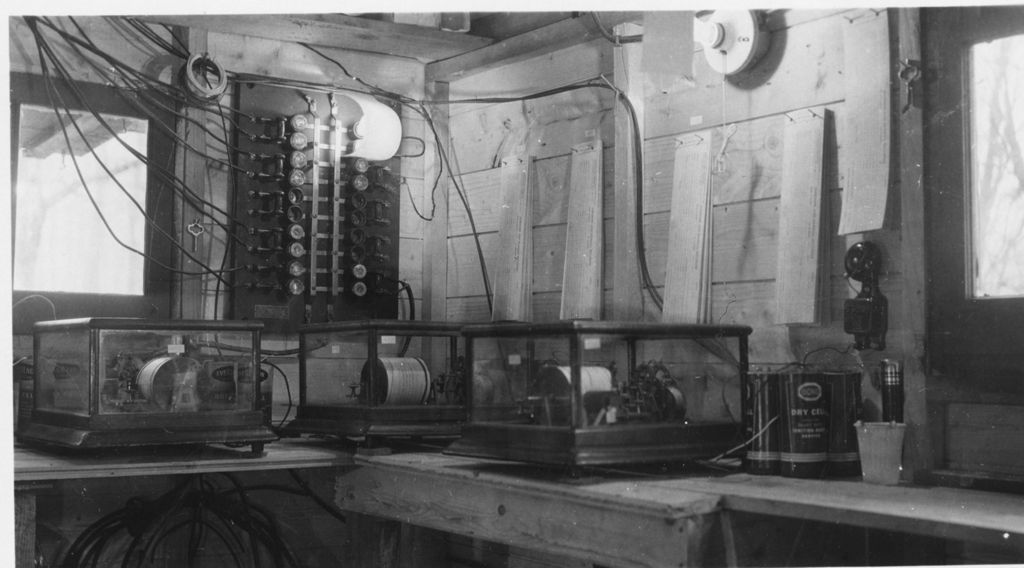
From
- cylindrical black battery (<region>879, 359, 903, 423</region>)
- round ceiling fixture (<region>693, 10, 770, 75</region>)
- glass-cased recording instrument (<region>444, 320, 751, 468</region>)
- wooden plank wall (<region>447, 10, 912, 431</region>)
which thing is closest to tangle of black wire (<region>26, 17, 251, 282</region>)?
wooden plank wall (<region>447, 10, 912, 431</region>)

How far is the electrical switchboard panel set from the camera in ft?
14.4

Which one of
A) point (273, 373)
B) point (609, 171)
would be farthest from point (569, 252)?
point (273, 373)

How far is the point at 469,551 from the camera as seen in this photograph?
457 centimetres

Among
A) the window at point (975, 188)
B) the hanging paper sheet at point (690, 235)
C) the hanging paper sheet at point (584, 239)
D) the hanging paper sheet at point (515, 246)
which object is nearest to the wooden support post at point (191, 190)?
the hanging paper sheet at point (515, 246)

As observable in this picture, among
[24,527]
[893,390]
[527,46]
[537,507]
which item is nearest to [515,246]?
[527,46]

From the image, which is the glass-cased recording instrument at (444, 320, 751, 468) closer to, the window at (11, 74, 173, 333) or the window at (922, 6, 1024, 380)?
the window at (922, 6, 1024, 380)

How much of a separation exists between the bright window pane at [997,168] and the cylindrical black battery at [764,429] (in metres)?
0.60

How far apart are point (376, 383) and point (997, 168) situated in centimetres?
205

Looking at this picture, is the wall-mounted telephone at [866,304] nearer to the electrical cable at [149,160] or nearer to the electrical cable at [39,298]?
the electrical cable at [149,160]

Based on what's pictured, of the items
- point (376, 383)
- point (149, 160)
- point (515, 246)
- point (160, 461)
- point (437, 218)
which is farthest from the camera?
point (437, 218)

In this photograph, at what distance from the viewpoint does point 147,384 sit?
3477 mm

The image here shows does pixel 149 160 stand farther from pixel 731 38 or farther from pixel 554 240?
pixel 731 38

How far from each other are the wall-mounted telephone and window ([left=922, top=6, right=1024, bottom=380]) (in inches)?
6.0

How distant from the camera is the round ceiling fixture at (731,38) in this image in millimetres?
3480
